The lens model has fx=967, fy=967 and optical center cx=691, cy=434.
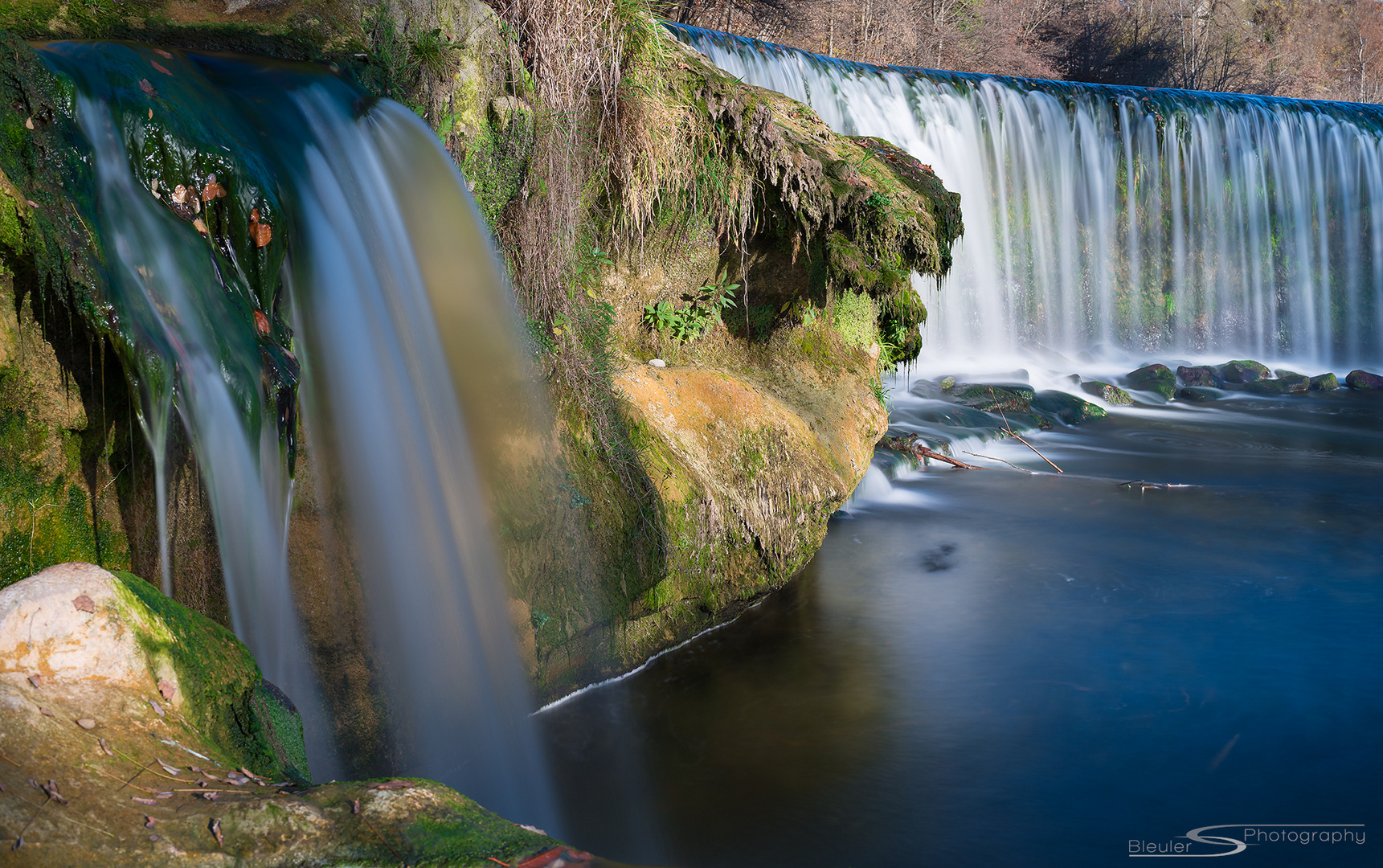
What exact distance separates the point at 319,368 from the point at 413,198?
903mm

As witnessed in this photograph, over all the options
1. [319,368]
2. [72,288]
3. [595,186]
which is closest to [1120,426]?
[595,186]

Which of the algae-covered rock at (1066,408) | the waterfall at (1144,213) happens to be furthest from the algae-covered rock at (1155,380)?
the algae-covered rock at (1066,408)

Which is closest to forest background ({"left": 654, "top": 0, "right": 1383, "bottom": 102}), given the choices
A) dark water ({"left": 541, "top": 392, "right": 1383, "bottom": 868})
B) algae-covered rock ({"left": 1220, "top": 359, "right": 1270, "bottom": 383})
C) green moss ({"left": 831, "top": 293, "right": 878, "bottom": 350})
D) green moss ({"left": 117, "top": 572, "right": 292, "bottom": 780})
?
algae-covered rock ({"left": 1220, "top": 359, "right": 1270, "bottom": 383})

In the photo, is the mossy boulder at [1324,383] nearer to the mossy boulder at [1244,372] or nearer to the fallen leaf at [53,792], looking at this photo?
the mossy boulder at [1244,372]

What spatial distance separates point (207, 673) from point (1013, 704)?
138 inches

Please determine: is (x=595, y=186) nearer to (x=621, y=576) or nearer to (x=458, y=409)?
(x=458, y=409)

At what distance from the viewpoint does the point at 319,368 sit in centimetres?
356

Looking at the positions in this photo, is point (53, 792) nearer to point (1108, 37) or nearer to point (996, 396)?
point (996, 396)

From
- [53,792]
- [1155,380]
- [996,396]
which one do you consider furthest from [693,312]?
[1155,380]

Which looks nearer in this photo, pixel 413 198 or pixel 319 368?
pixel 319 368

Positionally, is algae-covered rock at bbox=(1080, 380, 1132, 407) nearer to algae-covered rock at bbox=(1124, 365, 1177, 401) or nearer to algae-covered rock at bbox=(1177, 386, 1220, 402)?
algae-covered rock at bbox=(1124, 365, 1177, 401)

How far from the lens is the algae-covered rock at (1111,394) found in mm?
11648

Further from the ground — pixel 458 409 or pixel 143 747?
pixel 458 409

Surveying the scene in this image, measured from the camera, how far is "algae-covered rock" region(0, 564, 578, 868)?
6.37 ft
